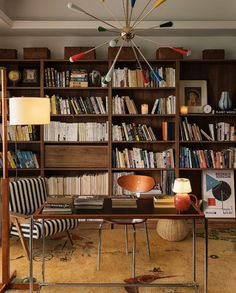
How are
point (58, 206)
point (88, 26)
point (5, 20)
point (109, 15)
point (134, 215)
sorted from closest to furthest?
point (134, 215) → point (58, 206) → point (5, 20) → point (88, 26) → point (109, 15)

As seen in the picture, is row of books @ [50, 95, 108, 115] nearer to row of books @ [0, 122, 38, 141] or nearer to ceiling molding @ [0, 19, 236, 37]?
row of books @ [0, 122, 38, 141]

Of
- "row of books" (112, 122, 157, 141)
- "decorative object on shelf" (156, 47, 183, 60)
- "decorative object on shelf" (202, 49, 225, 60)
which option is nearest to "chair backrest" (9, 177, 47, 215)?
"row of books" (112, 122, 157, 141)

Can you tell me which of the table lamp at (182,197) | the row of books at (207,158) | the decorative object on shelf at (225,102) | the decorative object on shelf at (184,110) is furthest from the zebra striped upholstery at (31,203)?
the decorative object on shelf at (225,102)

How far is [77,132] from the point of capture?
503 cm

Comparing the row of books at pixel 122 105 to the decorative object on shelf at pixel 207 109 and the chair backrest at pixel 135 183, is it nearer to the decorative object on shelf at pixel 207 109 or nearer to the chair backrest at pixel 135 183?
the decorative object on shelf at pixel 207 109

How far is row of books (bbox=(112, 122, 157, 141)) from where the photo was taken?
5008 millimetres

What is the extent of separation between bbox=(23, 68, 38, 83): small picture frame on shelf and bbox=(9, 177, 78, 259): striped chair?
1.50 m

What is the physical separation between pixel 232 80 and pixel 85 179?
2.41 metres

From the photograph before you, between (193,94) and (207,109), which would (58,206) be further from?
(193,94)

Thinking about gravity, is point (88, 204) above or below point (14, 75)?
below

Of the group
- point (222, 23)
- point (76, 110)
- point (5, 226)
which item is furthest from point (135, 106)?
point (5, 226)

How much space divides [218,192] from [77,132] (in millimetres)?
2063

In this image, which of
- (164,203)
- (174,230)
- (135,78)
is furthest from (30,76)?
(164,203)

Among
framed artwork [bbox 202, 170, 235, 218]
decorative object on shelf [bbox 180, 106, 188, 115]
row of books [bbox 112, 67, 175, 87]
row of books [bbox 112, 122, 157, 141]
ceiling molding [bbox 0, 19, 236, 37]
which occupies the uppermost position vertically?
ceiling molding [bbox 0, 19, 236, 37]
